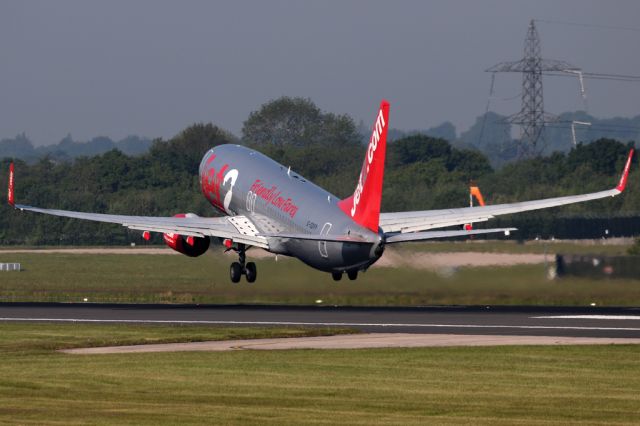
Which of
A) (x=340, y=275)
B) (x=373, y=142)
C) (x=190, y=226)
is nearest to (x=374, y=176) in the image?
(x=373, y=142)

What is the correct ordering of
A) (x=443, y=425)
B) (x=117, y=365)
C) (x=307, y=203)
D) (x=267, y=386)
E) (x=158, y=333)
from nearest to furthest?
(x=443, y=425) < (x=267, y=386) < (x=117, y=365) < (x=158, y=333) < (x=307, y=203)

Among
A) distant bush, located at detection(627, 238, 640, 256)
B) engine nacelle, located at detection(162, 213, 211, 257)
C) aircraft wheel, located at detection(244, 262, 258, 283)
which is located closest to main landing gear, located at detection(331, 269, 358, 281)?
aircraft wheel, located at detection(244, 262, 258, 283)

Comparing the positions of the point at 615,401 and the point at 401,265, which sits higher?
the point at 401,265

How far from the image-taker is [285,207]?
229 feet

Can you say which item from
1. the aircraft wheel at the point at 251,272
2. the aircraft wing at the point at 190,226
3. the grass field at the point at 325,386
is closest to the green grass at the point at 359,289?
the aircraft wheel at the point at 251,272

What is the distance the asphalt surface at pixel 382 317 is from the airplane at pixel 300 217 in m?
3.25

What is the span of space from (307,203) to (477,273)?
9.53m

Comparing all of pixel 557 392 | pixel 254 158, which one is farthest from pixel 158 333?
pixel 254 158

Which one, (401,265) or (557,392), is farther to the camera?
(401,265)

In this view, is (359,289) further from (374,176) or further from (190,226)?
(374,176)

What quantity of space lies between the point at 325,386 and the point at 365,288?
32618mm

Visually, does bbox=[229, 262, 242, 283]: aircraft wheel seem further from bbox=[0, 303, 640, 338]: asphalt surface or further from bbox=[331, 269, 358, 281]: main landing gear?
bbox=[331, 269, 358, 281]: main landing gear

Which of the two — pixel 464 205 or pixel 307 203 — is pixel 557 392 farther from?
pixel 464 205

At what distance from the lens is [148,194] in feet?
398
